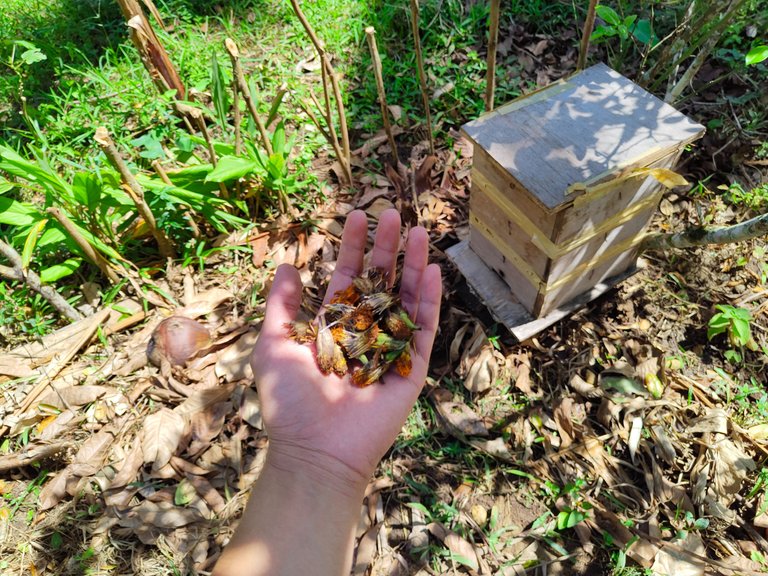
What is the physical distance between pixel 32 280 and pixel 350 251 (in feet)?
5.23

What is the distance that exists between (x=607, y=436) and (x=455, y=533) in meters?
0.83

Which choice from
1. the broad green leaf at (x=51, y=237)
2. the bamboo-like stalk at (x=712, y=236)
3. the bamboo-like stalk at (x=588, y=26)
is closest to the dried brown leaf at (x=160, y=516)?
the broad green leaf at (x=51, y=237)

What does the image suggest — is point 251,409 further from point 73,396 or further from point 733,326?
point 733,326

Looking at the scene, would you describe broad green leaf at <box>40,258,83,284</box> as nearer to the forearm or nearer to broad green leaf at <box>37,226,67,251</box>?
broad green leaf at <box>37,226,67,251</box>

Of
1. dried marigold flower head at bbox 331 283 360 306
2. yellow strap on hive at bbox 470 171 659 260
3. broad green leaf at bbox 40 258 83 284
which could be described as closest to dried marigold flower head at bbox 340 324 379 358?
dried marigold flower head at bbox 331 283 360 306

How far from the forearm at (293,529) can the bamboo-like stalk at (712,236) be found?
177 centimetres

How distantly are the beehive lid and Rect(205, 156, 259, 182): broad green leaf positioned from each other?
118 cm

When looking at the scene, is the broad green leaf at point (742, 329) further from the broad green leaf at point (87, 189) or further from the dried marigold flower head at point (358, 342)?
the broad green leaf at point (87, 189)

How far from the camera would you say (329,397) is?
186cm

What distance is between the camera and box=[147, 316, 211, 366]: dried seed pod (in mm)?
2537

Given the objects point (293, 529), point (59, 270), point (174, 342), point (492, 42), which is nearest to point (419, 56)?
point (492, 42)

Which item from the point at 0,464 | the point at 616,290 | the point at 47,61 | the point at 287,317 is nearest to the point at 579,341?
the point at 616,290

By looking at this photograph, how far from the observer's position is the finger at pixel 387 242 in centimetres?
214

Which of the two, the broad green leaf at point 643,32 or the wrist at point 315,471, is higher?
the broad green leaf at point 643,32
